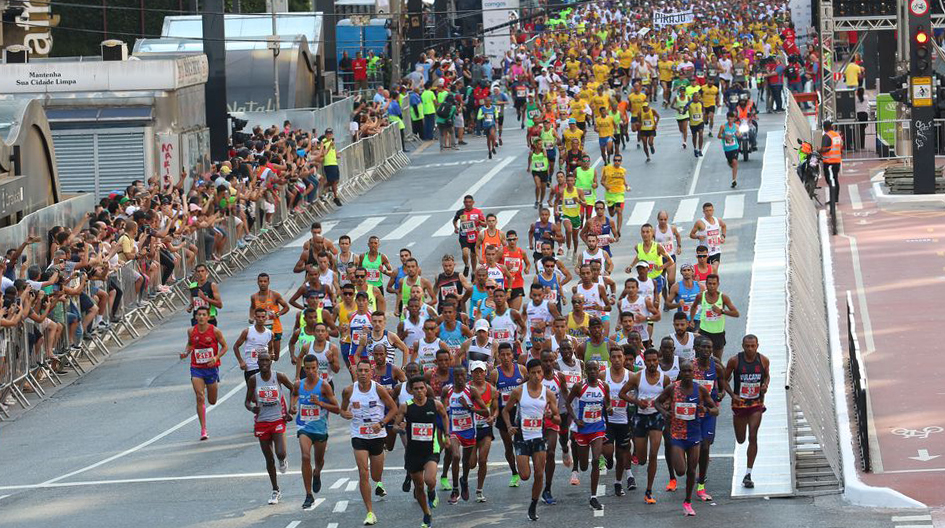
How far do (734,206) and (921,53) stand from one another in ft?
17.3

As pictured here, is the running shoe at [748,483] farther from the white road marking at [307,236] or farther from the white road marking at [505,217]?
the white road marking at [307,236]

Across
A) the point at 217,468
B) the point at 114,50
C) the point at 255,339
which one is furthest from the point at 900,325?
the point at 114,50

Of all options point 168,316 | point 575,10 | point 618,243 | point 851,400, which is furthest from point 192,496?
point 575,10

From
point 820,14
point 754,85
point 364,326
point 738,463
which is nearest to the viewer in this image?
point 738,463

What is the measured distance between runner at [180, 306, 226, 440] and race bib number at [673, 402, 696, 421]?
6315mm

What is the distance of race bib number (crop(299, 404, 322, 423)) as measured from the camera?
16750 millimetres

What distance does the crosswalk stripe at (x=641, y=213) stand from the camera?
33.9 meters

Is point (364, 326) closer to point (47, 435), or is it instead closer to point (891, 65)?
point (47, 435)

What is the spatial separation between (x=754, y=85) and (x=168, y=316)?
1379 inches

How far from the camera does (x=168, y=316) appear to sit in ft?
93.7

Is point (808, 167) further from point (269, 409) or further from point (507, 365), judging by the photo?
point (269, 409)

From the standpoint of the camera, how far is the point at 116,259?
26.1 metres

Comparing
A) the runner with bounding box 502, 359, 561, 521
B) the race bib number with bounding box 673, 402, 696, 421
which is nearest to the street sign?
the race bib number with bounding box 673, 402, 696, 421

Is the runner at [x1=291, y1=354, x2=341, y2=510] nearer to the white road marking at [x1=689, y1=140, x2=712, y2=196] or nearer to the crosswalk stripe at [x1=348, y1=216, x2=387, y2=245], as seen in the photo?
the crosswalk stripe at [x1=348, y1=216, x2=387, y2=245]
